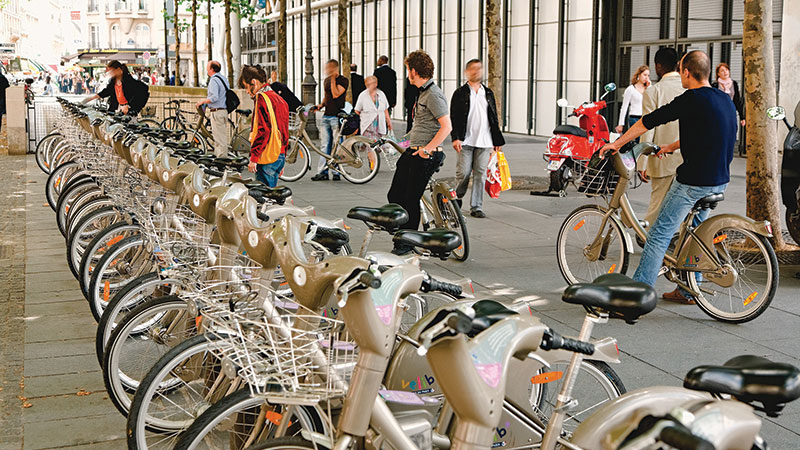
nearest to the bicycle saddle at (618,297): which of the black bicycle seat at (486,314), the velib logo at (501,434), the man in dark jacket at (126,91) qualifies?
the black bicycle seat at (486,314)

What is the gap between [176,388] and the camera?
3926 mm

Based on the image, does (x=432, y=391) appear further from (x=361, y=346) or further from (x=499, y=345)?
(x=499, y=345)

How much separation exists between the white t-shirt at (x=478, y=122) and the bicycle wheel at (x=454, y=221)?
1993 mm

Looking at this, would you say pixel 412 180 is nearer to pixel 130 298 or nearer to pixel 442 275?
pixel 442 275

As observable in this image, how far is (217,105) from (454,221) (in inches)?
353

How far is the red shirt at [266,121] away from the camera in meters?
8.93

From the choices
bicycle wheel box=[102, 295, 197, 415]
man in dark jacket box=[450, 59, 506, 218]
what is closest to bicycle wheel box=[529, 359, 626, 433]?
bicycle wheel box=[102, 295, 197, 415]

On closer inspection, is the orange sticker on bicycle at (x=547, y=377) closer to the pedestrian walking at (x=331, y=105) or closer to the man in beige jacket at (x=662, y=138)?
the man in beige jacket at (x=662, y=138)

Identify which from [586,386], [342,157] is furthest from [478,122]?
[586,386]

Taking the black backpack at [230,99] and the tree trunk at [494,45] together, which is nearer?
the tree trunk at [494,45]

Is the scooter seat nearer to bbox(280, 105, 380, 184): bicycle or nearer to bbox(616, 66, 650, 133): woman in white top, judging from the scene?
bbox(616, 66, 650, 133): woman in white top

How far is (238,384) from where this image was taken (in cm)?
353

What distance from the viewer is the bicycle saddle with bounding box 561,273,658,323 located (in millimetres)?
2893

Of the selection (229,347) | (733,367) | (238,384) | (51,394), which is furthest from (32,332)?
(733,367)
